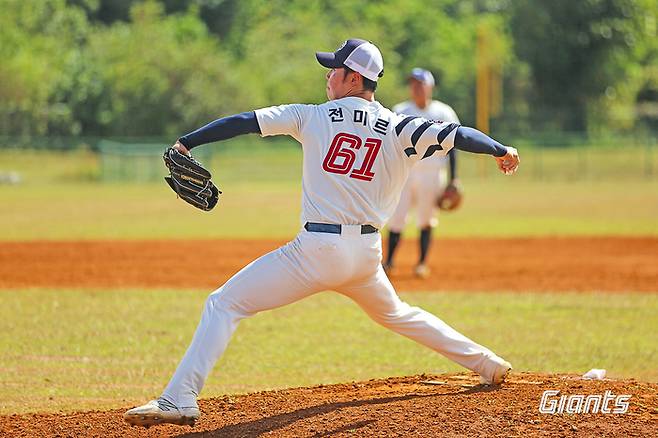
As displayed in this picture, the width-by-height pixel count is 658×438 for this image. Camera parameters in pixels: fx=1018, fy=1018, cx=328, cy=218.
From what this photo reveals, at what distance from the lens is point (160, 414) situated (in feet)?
14.9

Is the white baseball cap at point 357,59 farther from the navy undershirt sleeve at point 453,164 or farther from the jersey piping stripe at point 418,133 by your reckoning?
the navy undershirt sleeve at point 453,164

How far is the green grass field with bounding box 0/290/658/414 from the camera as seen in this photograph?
21.9 ft

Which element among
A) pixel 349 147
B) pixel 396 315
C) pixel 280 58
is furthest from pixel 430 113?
pixel 280 58

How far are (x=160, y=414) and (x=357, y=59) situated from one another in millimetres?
1914

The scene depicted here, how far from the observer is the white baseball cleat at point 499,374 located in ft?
18.1

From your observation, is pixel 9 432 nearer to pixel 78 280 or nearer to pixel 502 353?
pixel 502 353

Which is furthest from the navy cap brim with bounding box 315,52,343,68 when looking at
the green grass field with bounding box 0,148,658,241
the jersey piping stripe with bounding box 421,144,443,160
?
the green grass field with bounding box 0,148,658,241

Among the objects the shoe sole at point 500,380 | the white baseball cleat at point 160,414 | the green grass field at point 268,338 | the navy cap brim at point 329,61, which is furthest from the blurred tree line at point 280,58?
the white baseball cleat at point 160,414

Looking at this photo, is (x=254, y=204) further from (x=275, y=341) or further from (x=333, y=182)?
(x=333, y=182)

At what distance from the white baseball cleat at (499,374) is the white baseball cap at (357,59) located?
1727mm

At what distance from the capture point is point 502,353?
761cm

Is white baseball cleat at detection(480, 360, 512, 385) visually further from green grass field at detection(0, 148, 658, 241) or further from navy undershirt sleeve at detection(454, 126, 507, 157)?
green grass field at detection(0, 148, 658, 241)

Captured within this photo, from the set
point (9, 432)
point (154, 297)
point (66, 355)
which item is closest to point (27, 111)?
point (154, 297)

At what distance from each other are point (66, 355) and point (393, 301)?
10.5 ft
